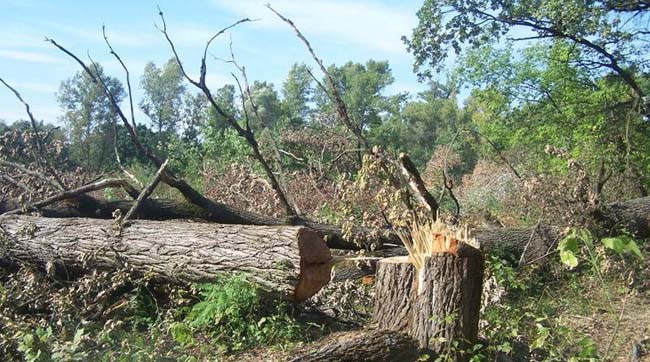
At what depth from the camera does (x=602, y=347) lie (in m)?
5.88

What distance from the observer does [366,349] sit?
176 inches

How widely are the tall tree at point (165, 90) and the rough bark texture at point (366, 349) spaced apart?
28.8m

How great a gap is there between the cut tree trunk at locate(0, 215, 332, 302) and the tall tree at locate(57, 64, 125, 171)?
17.2 metres

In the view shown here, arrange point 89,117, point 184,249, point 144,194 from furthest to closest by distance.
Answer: point 89,117 → point 144,194 → point 184,249

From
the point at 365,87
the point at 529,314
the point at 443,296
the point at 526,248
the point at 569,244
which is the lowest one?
the point at 529,314

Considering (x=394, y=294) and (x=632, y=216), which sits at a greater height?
(x=632, y=216)

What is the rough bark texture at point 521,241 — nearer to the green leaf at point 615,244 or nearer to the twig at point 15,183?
the twig at point 15,183

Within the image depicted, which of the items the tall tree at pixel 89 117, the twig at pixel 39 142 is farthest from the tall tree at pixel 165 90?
the twig at pixel 39 142

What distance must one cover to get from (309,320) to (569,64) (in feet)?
37.2

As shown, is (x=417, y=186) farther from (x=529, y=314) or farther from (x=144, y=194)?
(x=144, y=194)

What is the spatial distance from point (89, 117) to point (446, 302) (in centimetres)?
2516

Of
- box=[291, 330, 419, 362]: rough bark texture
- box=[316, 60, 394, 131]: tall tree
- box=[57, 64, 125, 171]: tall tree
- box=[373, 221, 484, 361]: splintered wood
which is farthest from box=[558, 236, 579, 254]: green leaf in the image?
box=[316, 60, 394, 131]: tall tree

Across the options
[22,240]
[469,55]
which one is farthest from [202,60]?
[469,55]

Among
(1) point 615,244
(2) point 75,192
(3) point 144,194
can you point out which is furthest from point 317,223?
(1) point 615,244
